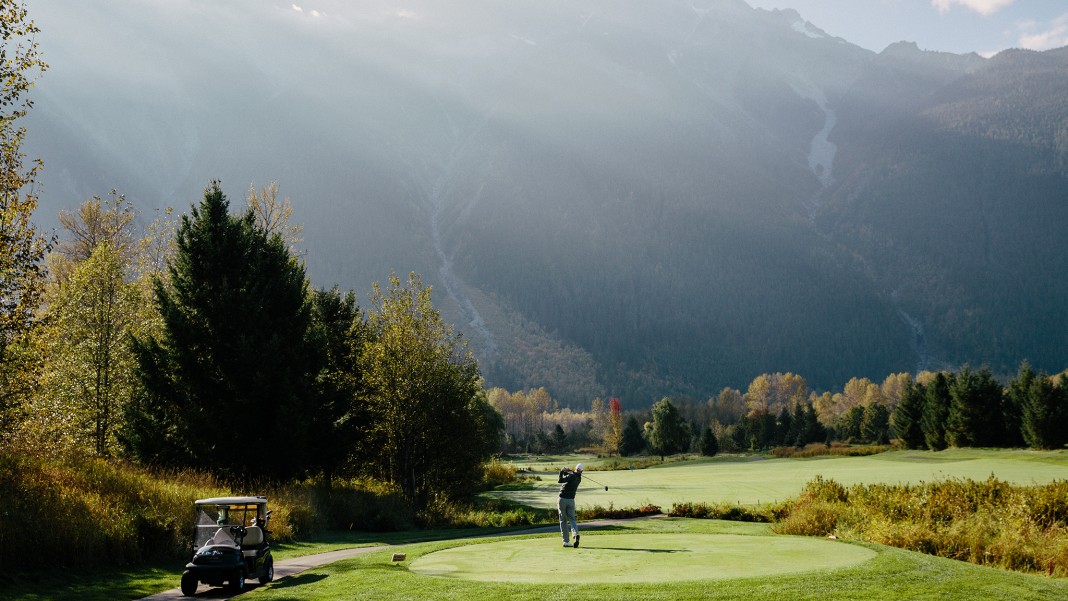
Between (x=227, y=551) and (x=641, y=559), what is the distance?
860cm

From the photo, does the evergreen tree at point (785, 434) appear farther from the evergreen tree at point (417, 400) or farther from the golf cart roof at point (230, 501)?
the golf cart roof at point (230, 501)

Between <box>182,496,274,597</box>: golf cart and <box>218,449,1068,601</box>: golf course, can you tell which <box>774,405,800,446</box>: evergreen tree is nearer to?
<box>218,449,1068,601</box>: golf course

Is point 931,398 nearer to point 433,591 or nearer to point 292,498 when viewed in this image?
point 292,498

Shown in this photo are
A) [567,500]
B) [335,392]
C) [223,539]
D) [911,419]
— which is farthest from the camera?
[911,419]

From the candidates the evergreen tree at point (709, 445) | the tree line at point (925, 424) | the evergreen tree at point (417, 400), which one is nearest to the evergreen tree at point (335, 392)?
the evergreen tree at point (417, 400)

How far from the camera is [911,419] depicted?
78812 millimetres

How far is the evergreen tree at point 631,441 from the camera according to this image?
385 ft

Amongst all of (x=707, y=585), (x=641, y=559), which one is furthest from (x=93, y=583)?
(x=707, y=585)

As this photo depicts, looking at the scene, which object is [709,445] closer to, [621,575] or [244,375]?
[244,375]

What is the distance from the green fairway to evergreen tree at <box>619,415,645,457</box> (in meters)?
55.2

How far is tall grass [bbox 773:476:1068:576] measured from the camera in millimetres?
19188

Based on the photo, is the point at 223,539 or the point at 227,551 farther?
the point at 223,539

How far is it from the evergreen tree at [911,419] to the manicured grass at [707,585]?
71109 millimetres

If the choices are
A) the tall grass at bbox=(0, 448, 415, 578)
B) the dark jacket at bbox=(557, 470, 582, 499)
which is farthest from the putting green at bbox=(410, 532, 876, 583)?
the tall grass at bbox=(0, 448, 415, 578)
